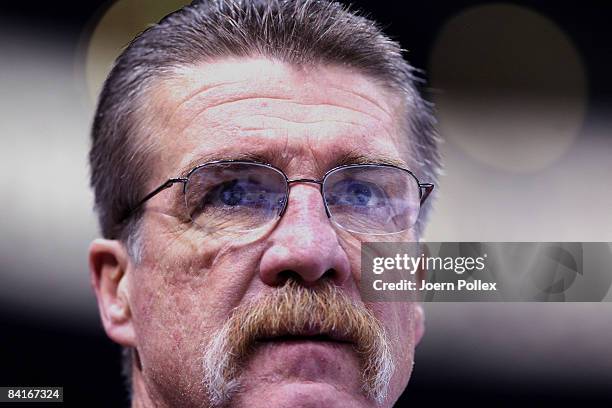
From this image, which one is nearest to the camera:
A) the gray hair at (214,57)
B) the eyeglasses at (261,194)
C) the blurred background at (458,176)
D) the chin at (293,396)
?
the chin at (293,396)

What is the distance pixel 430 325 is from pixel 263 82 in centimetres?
151

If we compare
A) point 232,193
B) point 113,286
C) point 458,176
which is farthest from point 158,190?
point 458,176

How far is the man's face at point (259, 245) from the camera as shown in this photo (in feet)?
4.01

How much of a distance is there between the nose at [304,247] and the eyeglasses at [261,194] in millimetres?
17

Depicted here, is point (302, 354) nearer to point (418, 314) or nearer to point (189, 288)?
point (189, 288)

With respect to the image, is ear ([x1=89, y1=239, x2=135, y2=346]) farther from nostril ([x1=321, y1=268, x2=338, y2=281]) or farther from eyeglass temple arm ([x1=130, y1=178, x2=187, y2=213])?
nostril ([x1=321, y1=268, x2=338, y2=281])

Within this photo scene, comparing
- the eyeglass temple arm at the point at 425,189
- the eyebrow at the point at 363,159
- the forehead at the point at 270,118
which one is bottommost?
the eyeglass temple arm at the point at 425,189

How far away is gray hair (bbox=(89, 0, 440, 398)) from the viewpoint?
4.85ft

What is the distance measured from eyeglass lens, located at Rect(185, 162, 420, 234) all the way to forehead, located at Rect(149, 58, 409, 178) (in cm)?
3

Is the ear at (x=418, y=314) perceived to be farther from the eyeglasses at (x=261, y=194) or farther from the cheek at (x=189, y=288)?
the cheek at (x=189, y=288)

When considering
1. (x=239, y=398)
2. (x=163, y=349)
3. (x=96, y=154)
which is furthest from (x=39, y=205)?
(x=239, y=398)

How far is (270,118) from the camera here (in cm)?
136

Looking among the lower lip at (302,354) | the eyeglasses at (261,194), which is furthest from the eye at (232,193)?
the lower lip at (302,354)

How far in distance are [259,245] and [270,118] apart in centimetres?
25
